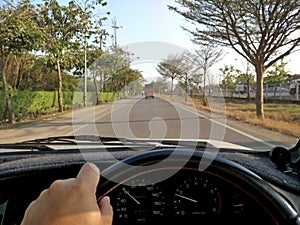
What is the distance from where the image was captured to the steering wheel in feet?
5.27

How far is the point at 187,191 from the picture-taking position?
185cm

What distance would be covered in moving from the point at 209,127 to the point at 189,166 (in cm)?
779

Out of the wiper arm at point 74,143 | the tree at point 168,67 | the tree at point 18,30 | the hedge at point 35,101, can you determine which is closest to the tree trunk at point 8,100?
the tree at point 18,30

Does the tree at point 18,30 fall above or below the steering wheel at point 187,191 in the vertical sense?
above

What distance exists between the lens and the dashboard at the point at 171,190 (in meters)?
1.61

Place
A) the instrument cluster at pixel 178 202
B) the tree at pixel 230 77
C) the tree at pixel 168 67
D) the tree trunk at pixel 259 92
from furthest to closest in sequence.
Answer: the tree at pixel 230 77 → the tree trunk at pixel 259 92 → the tree at pixel 168 67 → the instrument cluster at pixel 178 202

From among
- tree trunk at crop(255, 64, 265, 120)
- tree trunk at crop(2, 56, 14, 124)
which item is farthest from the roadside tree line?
tree trunk at crop(255, 64, 265, 120)

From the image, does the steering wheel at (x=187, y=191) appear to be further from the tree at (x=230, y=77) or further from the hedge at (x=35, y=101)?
the tree at (x=230, y=77)

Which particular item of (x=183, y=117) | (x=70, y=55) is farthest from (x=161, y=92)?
(x=70, y=55)

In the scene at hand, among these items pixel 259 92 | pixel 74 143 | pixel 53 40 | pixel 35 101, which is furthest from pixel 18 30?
pixel 74 143

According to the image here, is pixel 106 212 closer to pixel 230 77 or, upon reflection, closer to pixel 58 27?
pixel 58 27

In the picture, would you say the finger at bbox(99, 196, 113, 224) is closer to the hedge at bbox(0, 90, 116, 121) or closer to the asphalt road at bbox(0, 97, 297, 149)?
the asphalt road at bbox(0, 97, 297, 149)

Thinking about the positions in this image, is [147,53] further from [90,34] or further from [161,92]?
[90,34]

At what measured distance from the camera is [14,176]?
6.49ft
